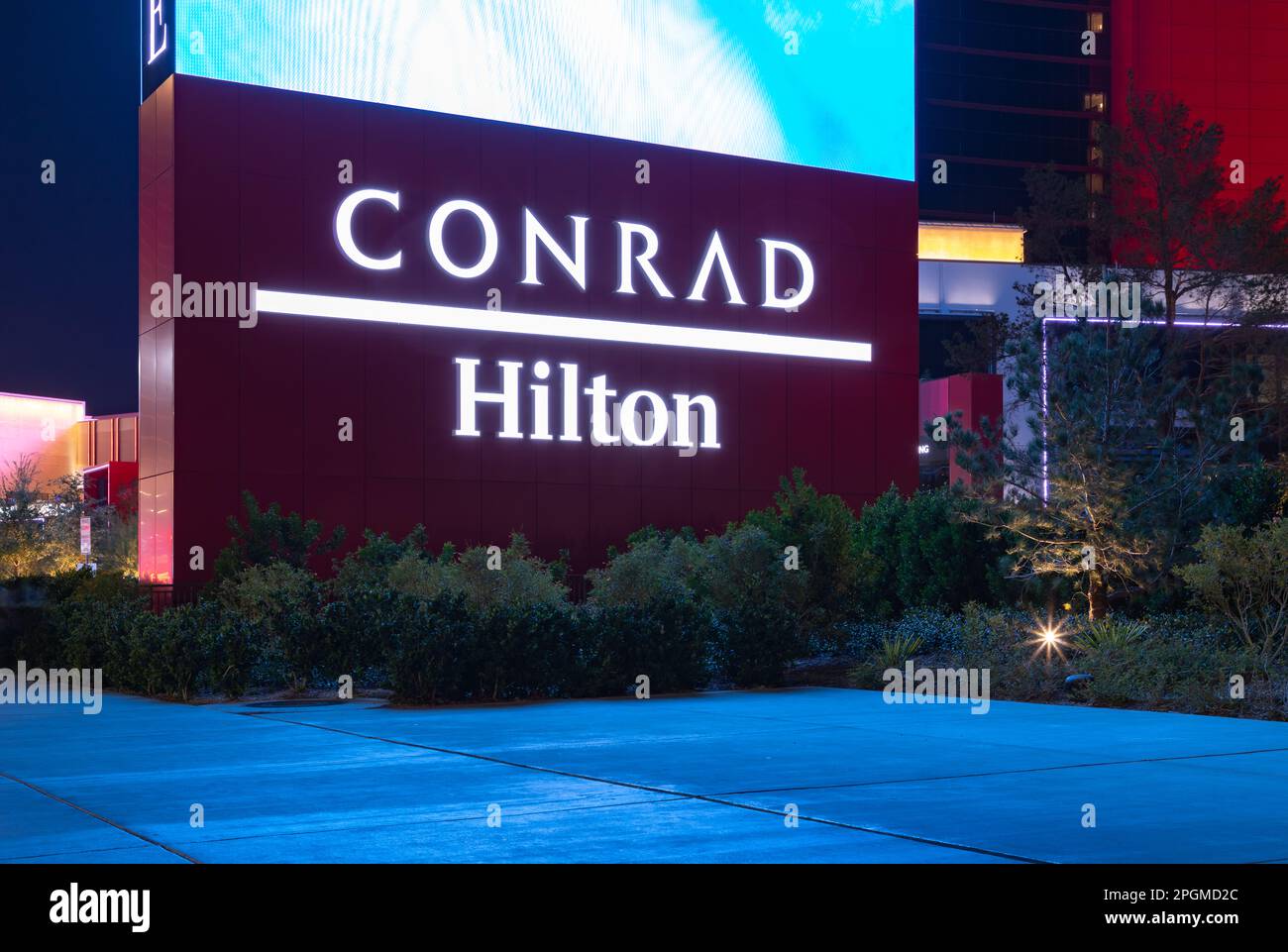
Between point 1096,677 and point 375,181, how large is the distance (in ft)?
66.1

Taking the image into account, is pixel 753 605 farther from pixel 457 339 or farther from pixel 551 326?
pixel 551 326

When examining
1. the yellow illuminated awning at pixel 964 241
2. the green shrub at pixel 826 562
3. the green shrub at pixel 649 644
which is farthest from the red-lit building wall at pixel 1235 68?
the green shrub at pixel 649 644

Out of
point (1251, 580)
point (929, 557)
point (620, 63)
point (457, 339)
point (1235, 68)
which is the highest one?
point (1235, 68)

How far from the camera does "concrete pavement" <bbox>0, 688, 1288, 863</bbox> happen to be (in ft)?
24.1

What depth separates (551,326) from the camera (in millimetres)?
32219

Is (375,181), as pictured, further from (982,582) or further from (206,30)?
(982,582)

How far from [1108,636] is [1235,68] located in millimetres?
73427

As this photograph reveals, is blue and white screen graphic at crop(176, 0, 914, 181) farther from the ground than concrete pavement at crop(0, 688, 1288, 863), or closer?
farther from the ground

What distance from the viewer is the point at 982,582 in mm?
23031

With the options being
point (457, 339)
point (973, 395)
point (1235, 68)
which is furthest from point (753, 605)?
point (1235, 68)

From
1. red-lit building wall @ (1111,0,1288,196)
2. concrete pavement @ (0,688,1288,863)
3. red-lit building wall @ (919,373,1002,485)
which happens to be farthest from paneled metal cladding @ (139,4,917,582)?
red-lit building wall @ (1111,0,1288,196)

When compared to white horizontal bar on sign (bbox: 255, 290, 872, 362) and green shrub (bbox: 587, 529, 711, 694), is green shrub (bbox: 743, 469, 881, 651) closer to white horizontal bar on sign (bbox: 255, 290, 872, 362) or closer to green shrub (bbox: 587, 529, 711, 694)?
green shrub (bbox: 587, 529, 711, 694)

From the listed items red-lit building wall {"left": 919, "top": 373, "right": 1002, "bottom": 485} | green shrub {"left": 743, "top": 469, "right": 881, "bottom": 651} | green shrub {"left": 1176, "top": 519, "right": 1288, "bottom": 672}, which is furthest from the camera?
red-lit building wall {"left": 919, "top": 373, "right": 1002, "bottom": 485}

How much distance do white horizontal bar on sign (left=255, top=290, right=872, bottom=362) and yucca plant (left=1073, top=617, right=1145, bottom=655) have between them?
17014 mm
